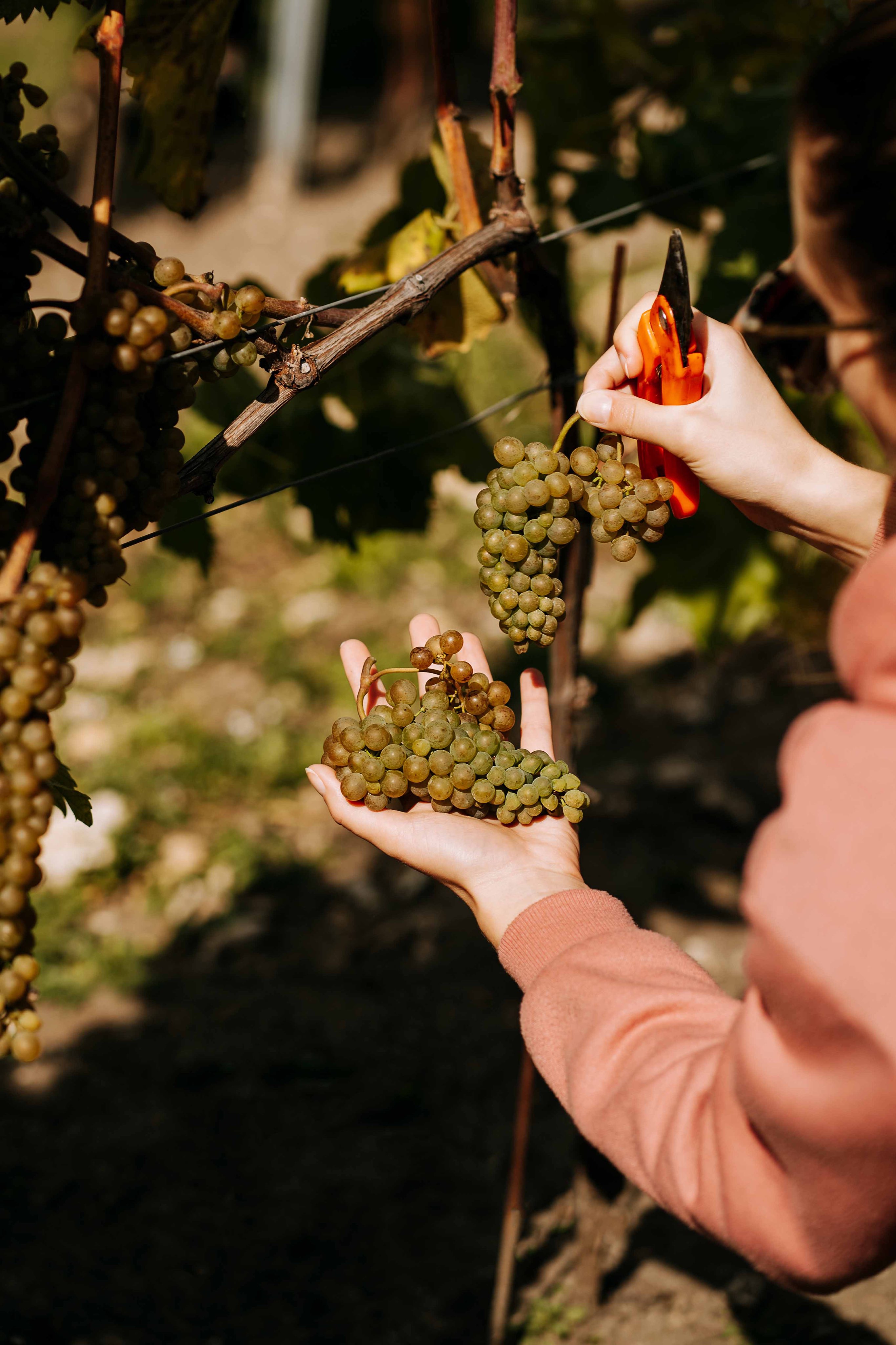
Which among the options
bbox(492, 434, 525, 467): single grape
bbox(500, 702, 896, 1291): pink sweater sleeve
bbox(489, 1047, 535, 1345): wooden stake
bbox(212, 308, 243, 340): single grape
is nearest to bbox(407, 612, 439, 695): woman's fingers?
bbox(492, 434, 525, 467): single grape

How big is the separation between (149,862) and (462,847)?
2.25 metres

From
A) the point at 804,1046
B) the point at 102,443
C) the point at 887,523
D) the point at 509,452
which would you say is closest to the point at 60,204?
the point at 102,443

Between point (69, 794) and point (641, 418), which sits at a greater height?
point (641, 418)

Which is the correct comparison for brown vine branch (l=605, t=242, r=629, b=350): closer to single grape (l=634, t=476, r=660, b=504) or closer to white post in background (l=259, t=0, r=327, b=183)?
single grape (l=634, t=476, r=660, b=504)

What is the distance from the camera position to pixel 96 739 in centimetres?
380

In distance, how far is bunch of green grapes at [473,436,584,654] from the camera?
4.35ft

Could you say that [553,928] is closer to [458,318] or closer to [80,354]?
[80,354]

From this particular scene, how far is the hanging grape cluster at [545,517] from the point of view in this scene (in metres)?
1.33

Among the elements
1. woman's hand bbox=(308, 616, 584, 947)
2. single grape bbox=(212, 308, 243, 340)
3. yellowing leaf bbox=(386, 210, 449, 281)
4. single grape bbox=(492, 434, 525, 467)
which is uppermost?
single grape bbox=(212, 308, 243, 340)

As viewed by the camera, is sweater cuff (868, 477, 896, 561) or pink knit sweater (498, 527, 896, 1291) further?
sweater cuff (868, 477, 896, 561)

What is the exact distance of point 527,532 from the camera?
135 centimetres

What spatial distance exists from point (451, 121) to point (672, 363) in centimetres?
62

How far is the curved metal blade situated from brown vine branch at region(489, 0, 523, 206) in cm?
29

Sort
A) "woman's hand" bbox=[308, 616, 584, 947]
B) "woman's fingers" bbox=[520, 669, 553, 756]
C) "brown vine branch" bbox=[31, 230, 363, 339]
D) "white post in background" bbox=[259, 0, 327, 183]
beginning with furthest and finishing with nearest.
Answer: "white post in background" bbox=[259, 0, 327, 183] → "woman's fingers" bbox=[520, 669, 553, 756] → "woman's hand" bbox=[308, 616, 584, 947] → "brown vine branch" bbox=[31, 230, 363, 339]
